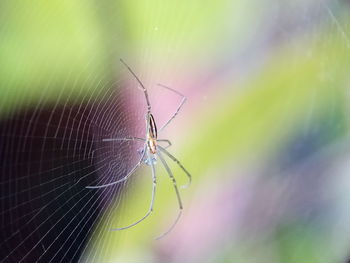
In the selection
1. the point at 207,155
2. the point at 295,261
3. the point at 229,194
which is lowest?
the point at 295,261

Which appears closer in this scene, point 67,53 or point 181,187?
point 67,53

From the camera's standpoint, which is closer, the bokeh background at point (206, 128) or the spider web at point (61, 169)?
the spider web at point (61, 169)

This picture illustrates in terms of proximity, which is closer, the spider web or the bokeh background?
the spider web

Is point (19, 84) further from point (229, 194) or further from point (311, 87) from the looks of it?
point (311, 87)

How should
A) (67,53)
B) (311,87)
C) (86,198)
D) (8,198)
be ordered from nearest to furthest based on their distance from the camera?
(8,198) < (67,53) < (86,198) < (311,87)

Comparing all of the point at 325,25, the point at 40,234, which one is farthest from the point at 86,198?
the point at 325,25

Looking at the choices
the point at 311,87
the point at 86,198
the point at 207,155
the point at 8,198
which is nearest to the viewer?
the point at 8,198
